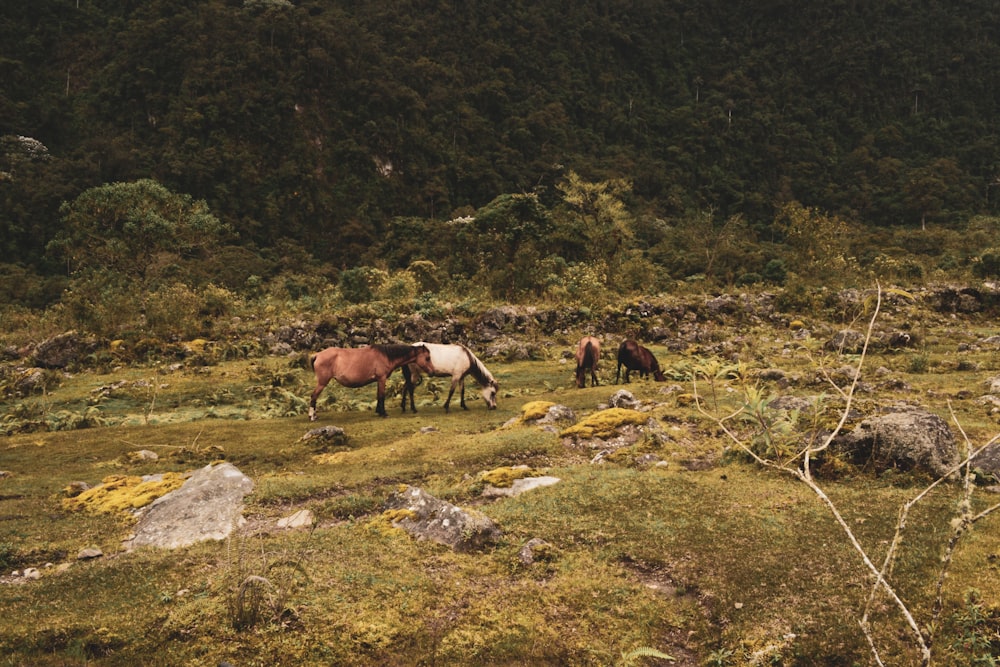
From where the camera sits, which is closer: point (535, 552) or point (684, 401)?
point (535, 552)

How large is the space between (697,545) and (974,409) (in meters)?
9.36

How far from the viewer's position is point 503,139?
4043 inches

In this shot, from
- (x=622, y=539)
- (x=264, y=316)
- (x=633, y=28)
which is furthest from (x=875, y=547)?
(x=633, y=28)

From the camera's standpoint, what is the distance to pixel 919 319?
28469 mm

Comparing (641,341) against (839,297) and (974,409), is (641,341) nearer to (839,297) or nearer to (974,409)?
(839,297)

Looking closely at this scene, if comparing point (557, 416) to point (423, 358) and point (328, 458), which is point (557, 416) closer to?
point (423, 358)

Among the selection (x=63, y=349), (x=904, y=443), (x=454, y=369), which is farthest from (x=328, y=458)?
(x=63, y=349)

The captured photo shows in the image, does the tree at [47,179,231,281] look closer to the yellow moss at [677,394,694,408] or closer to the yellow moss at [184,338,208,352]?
the yellow moss at [184,338,208,352]

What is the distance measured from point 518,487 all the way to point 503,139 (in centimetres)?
10028

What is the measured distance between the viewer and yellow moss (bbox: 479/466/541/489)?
991 centimetres

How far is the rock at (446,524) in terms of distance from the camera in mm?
7391

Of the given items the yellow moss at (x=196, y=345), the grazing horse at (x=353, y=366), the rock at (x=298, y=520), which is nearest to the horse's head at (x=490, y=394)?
the grazing horse at (x=353, y=366)

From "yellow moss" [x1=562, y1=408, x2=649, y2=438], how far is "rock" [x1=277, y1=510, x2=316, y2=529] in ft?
19.9

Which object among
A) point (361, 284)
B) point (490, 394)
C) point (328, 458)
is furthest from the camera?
point (361, 284)
